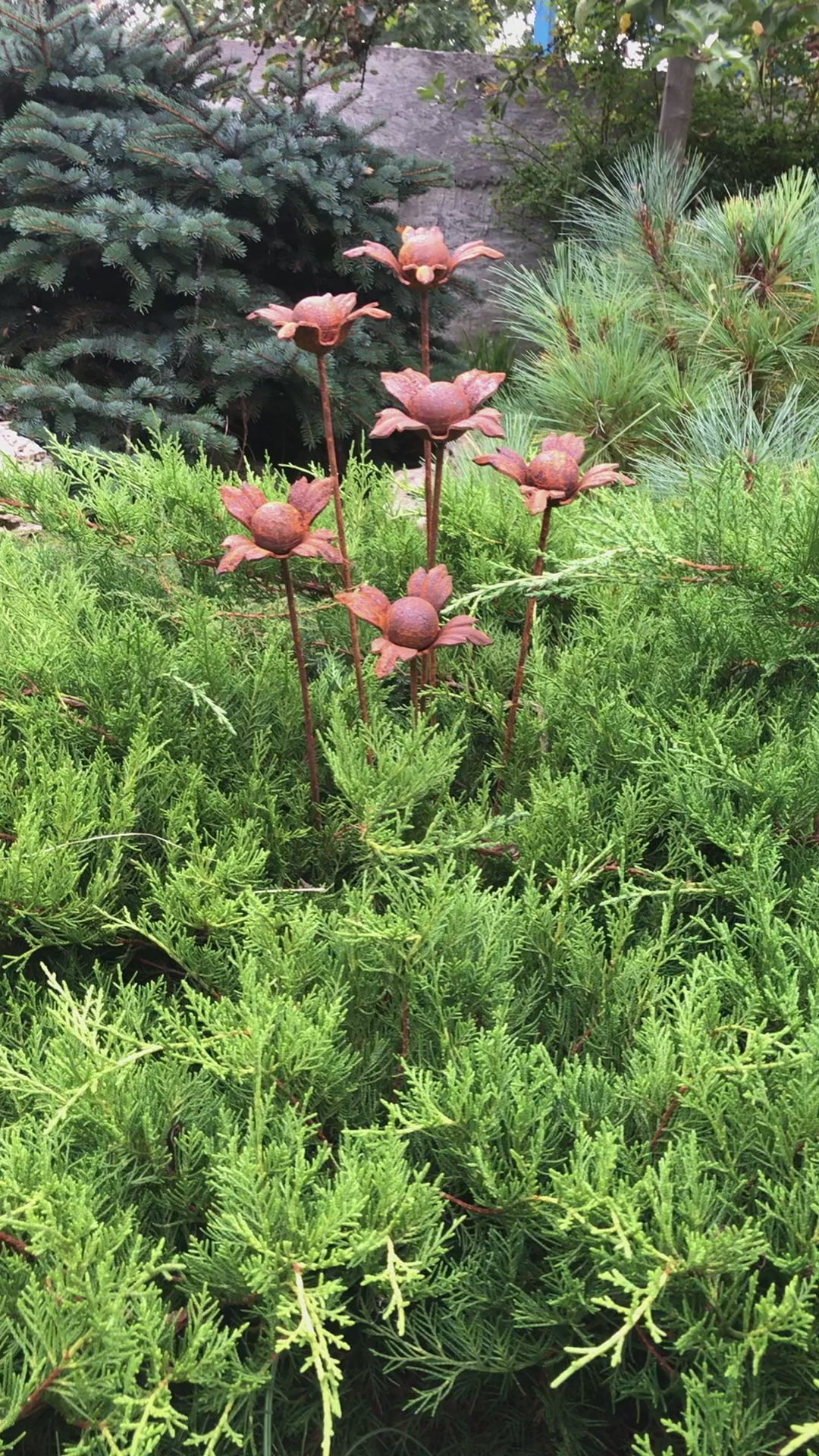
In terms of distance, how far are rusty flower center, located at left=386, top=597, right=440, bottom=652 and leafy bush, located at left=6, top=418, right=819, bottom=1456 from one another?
9 cm

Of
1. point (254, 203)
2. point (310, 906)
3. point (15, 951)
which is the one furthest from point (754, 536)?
point (254, 203)

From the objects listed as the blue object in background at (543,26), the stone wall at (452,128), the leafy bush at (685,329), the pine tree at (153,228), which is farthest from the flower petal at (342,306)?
the blue object in background at (543,26)

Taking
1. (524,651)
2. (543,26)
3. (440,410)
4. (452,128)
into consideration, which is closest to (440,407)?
(440,410)

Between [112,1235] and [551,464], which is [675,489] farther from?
[112,1235]

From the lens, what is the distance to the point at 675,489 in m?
1.52

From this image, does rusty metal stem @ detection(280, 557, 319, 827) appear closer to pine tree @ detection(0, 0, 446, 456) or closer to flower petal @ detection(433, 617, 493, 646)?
flower petal @ detection(433, 617, 493, 646)

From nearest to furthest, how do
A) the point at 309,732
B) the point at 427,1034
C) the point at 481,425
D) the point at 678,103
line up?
the point at 427,1034
the point at 481,425
the point at 309,732
the point at 678,103

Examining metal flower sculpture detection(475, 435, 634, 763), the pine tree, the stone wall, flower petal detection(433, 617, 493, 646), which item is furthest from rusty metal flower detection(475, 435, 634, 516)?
the stone wall

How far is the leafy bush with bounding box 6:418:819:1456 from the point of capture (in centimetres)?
52

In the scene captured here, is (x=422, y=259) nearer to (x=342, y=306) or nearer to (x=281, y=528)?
(x=342, y=306)

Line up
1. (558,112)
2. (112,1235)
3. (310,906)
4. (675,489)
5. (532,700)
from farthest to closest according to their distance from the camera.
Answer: (558,112)
(675,489)
(532,700)
(310,906)
(112,1235)

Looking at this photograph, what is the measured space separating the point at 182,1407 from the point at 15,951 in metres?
0.39

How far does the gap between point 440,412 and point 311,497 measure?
12 cm

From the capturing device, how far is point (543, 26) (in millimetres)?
4949
